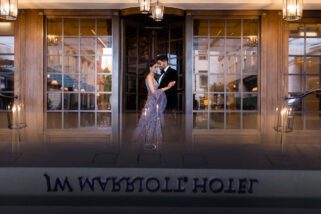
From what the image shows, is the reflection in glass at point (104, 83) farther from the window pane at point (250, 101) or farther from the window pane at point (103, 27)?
the window pane at point (250, 101)

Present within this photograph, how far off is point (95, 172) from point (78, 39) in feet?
32.6

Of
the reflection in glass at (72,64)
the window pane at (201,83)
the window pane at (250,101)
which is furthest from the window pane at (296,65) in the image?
the reflection in glass at (72,64)

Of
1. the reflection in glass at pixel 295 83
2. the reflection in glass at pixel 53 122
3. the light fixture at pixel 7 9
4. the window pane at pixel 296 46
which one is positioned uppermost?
the light fixture at pixel 7 9

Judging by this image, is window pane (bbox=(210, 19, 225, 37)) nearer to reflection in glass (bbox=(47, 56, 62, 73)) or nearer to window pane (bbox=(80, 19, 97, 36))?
window pane (bbox=(80, 19, 97, 36))

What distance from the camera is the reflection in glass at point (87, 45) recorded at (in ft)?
36.3

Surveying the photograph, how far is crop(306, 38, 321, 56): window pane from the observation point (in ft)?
35.7

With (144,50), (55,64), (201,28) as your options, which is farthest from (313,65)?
(55,64)

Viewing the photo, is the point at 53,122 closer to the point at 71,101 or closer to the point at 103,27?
the point at 71,101

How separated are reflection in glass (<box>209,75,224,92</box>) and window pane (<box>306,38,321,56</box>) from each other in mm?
2128

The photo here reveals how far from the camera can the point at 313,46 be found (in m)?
10.9

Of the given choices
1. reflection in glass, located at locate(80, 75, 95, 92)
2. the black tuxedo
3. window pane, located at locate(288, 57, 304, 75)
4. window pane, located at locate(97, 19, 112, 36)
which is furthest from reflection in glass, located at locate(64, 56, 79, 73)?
window pane, located at locate(288, 57, 304, 75)

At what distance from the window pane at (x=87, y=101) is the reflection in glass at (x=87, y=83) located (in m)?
0.13

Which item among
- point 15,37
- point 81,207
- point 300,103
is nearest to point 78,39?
point 15,37

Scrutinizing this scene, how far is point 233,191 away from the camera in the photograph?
56.4 inches
